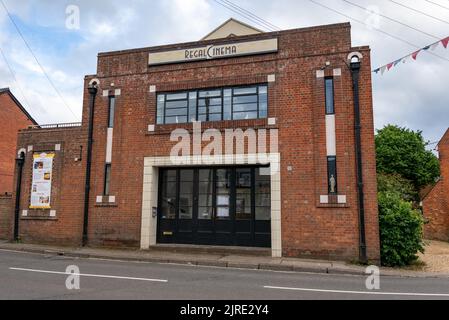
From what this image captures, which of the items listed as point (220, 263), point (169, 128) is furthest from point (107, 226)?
point (220, 263)

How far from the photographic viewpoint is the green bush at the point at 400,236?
11.8 metres

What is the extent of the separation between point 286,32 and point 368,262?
8.40 meters

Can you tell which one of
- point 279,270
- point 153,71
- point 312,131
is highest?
point 153,71

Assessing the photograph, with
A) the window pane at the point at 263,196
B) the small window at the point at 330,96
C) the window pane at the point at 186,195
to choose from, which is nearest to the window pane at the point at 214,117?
the window pane at the point at 186,195

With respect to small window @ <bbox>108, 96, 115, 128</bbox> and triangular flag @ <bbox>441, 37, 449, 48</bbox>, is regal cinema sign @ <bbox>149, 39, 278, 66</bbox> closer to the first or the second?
small window @ <bbox>108, 96, 115, 128</bbox>

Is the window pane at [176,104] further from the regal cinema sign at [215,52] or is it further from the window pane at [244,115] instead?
the window pane at [244,115]

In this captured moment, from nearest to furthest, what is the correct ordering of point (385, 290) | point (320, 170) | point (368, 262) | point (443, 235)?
point (385, 290), point (368, 262), point (320, 170), point (443, 235)

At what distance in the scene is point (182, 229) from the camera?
A: 14.6 meters

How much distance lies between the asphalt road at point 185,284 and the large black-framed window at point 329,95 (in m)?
5.68

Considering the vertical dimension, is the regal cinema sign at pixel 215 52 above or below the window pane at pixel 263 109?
above

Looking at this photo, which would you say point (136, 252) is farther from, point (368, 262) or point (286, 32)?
point (286, 32)

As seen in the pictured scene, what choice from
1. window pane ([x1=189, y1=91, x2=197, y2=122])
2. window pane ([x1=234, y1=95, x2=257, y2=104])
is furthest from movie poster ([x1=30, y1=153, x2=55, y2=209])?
window pane ([x1=234, y1=95, x2=257, y2=104])

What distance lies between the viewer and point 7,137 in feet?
88.3

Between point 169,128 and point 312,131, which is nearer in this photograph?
point 312,131
